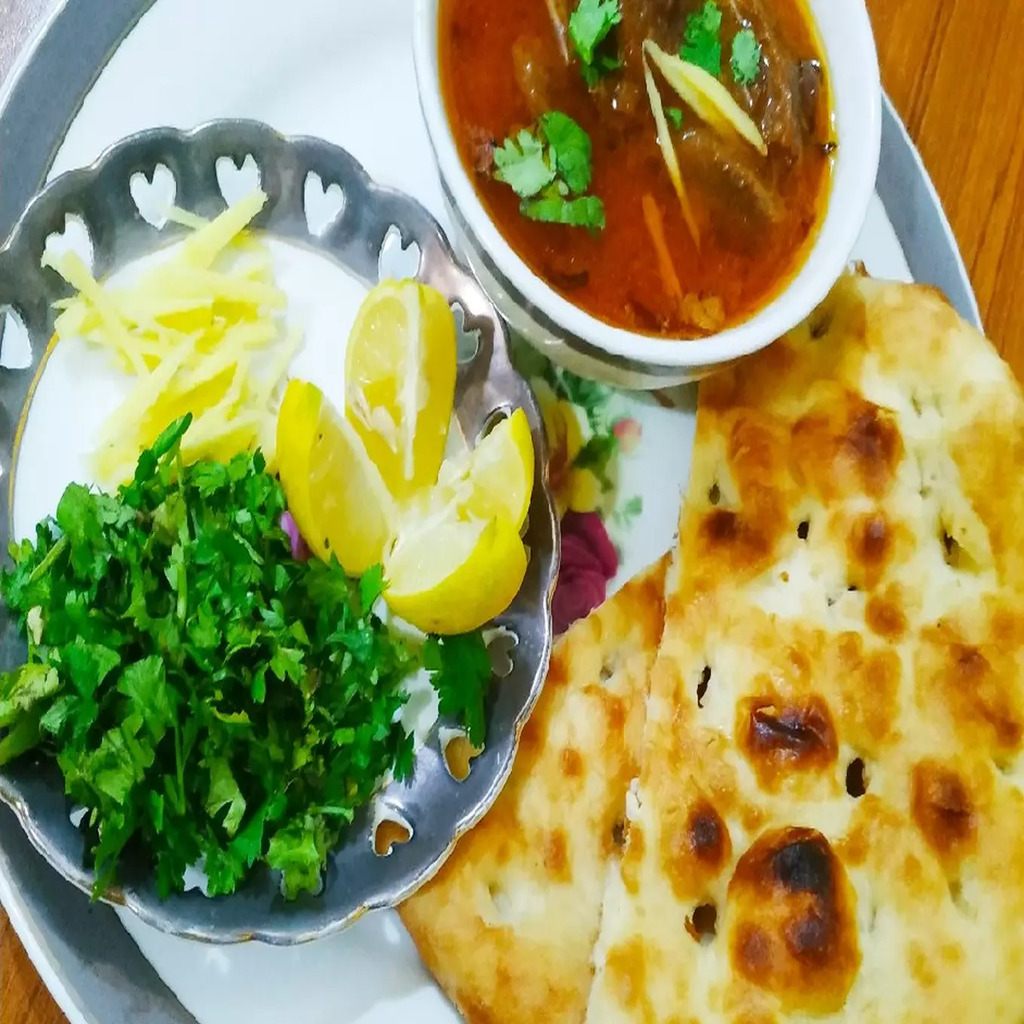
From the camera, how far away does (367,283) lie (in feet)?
4.76

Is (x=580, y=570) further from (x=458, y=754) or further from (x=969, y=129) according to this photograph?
(x=969, y=129)

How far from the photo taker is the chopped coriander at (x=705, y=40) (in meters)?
1.21

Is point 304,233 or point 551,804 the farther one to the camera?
point 304,233

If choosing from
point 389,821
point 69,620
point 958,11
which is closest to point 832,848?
point 389,821

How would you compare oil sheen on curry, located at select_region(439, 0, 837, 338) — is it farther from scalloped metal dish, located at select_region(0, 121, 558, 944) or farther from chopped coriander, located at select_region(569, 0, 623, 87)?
scalloped metal dish, located at select_region(0, 121, 558, 944)

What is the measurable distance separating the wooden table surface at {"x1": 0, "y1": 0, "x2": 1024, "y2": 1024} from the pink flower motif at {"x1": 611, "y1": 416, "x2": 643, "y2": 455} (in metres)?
0.58

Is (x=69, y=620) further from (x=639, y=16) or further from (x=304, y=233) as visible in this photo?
(x=639, y=16)

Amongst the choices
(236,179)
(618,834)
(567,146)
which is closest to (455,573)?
(618,834)

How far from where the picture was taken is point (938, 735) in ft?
4.07

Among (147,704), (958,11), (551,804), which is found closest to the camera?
(147,704)

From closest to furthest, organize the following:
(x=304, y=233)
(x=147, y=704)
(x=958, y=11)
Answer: (x=147, y=704) < (x=304, y=233) < (x=958, y=11)

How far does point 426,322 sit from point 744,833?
27.3 inches

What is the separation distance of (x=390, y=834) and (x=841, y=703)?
557 mm

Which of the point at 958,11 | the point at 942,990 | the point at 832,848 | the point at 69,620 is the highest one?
the point at 69,620
